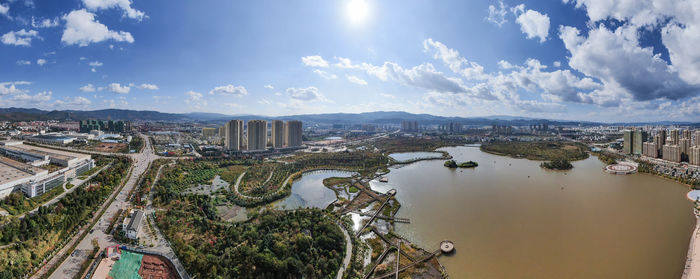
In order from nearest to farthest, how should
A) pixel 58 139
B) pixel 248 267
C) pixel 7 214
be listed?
pixel 248 267
pixel 7 214
pixel 58 139

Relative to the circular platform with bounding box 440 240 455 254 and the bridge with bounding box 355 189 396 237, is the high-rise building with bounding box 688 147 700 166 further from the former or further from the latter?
the circular platform with bounding box 440 240 455 254

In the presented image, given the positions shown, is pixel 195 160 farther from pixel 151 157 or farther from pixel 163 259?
pixel 163 259

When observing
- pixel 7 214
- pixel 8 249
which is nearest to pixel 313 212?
pixel 8 249

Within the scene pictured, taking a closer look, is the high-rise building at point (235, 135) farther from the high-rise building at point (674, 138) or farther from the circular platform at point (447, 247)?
the high-rise building at point (674, 138)

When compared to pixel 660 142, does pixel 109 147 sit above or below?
below

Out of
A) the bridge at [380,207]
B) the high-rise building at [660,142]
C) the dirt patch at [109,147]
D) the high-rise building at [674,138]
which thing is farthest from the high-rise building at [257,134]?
the high-rise building at [674,138]

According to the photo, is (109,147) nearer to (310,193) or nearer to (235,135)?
(235,135)

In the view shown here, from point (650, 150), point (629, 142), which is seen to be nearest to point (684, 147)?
point (650, 150)
